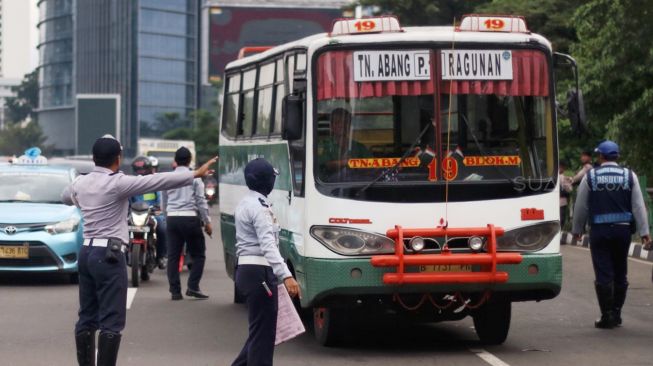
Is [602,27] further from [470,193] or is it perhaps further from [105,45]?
[105,45]

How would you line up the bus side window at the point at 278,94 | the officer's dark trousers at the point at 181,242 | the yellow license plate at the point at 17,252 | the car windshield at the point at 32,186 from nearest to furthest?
the bus side window at the point at 278,94 → the officer's dark trousers at the point at 181,242 → the yellow license plate at the point at 17,252 → the car windshield at the point at 32,186

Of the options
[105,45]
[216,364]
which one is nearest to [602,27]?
[216,364]

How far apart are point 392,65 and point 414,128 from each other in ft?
1.78

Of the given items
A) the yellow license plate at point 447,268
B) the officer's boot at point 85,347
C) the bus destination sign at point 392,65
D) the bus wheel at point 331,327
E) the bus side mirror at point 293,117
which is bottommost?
the bus wheel at point 331,327

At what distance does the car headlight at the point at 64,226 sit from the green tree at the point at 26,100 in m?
159

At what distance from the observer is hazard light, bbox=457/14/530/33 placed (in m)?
11.1

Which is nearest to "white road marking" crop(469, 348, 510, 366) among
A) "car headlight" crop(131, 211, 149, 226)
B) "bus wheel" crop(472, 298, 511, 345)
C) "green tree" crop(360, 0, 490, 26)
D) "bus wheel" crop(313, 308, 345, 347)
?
"bus wheel" crop(472, 298, 511, 345)

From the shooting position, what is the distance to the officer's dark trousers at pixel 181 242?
15.4 meters

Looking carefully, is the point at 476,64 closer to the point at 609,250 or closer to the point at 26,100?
the point at 609,250

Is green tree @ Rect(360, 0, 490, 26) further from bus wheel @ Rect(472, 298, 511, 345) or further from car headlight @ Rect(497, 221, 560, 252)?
car headlight @ Rect(497, 221, 560, 252)

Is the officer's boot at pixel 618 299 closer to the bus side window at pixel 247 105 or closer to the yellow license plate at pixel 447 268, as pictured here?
the yellow license plate at pixel 447 268

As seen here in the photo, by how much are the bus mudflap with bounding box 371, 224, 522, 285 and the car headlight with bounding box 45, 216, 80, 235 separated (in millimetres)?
7671

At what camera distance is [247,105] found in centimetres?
1427

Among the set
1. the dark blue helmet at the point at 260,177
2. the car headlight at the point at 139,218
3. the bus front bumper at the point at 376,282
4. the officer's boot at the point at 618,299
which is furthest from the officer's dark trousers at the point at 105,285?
the car headlight at the point at 139,218
